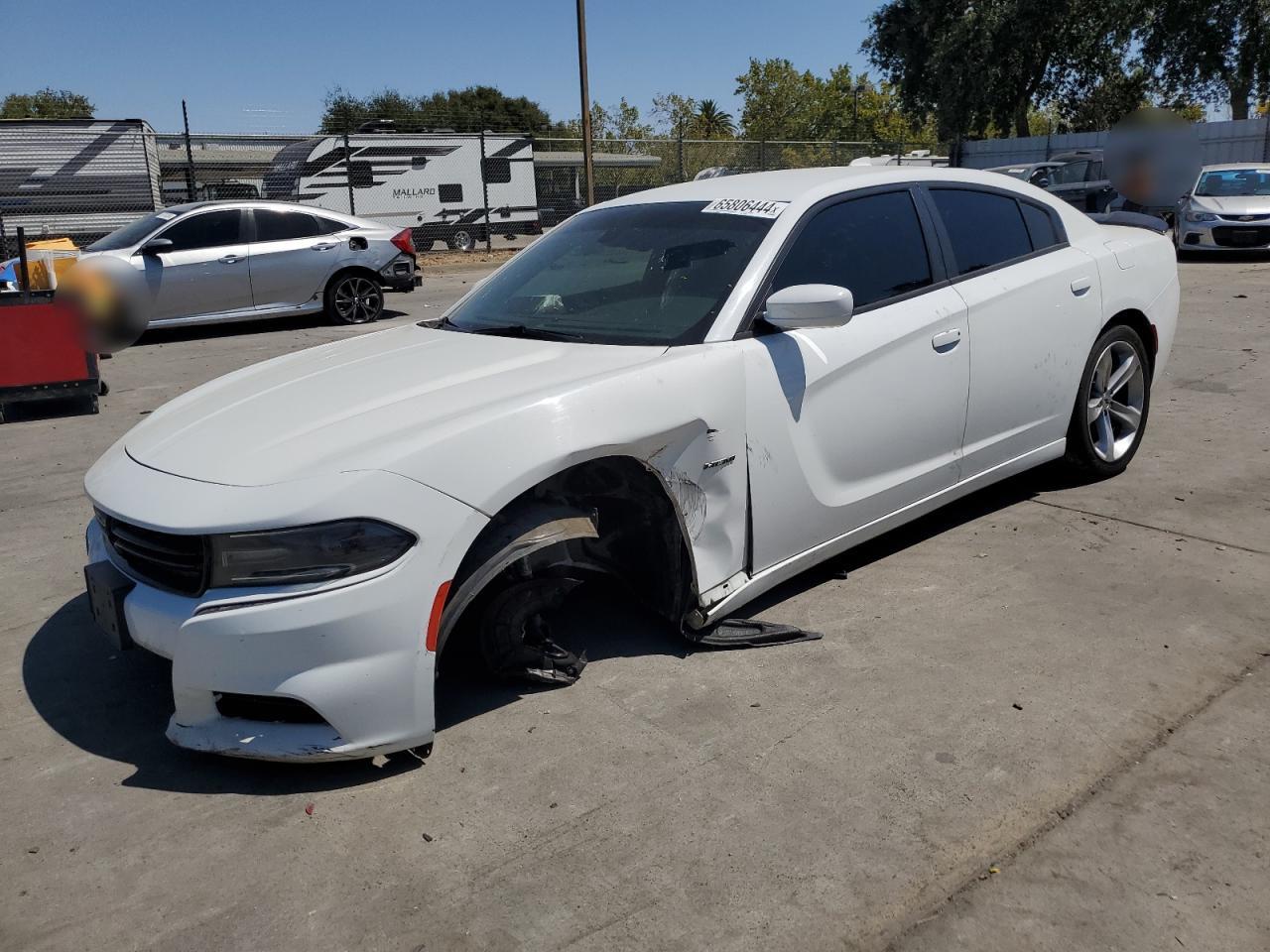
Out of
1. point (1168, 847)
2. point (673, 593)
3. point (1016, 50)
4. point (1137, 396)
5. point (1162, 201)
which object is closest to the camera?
point (1168, 847)

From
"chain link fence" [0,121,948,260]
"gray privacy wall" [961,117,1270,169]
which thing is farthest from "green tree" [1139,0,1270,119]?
"chain link fence" [0,121,948,260]

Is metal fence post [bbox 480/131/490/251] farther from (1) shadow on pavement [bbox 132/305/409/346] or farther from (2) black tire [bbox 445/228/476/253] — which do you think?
(1) shadow on pavement [bbox 132/305/409/346]

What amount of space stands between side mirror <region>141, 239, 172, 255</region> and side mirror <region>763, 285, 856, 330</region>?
9.56 metres

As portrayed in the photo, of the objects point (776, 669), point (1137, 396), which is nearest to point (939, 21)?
point (1137, 396)

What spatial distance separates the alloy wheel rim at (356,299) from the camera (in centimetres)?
1243

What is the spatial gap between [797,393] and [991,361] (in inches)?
46.1

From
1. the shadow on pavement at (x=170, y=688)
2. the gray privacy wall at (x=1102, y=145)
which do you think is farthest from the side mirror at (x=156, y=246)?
the gray privacy wall at (x=1102, y=145)

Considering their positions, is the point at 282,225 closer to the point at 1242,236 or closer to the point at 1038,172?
the point at 1242,236

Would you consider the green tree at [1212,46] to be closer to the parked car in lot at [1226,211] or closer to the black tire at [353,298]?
the parked car in lot at [1226,211]

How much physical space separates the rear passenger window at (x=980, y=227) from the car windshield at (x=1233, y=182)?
14.6m

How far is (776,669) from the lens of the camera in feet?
11.4

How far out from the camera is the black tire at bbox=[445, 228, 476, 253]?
23938mm

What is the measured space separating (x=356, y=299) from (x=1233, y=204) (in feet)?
43.5

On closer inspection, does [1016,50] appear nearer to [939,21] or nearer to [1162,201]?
[939,21]
